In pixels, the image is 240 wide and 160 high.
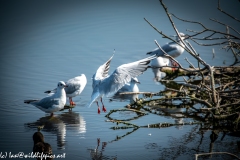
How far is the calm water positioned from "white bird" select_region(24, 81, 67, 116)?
0.19 meters

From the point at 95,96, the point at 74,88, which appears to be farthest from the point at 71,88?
the point at 95,96

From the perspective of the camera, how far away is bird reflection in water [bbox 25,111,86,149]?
7445 millimetres

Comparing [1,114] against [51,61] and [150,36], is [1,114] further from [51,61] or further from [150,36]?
[150,36]

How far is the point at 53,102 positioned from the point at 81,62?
11.2ft

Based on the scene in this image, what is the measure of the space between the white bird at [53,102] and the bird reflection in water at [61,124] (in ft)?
0.56

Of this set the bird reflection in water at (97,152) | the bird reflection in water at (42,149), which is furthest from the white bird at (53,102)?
the bird reflection in water at (97,152)

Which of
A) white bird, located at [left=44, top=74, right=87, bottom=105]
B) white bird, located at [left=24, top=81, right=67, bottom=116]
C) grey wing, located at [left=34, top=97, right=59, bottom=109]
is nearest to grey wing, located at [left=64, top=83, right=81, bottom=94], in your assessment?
white bird, located at [left=44, top=74, right=87, bottom=105]

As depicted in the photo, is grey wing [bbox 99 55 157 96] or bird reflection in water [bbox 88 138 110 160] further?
grey wing [bbox 99 55 157 96]

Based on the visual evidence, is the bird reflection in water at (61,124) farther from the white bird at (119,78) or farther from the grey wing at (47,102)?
the white bird at (119,78)

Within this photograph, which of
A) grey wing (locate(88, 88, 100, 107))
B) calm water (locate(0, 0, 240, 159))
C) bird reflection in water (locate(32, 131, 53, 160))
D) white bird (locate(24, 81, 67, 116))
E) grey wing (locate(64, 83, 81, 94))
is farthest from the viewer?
grey wing (locate(64, 83, 81, 94))

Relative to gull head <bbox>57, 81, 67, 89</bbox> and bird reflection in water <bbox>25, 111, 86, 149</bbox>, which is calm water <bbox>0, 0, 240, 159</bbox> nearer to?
bird reflection in water <bbox>25, 111, 86, 149</bbox>

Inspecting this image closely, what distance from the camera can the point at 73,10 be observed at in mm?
16141

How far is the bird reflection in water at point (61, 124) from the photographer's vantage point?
7445 millimetres

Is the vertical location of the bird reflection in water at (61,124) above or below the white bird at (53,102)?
below
